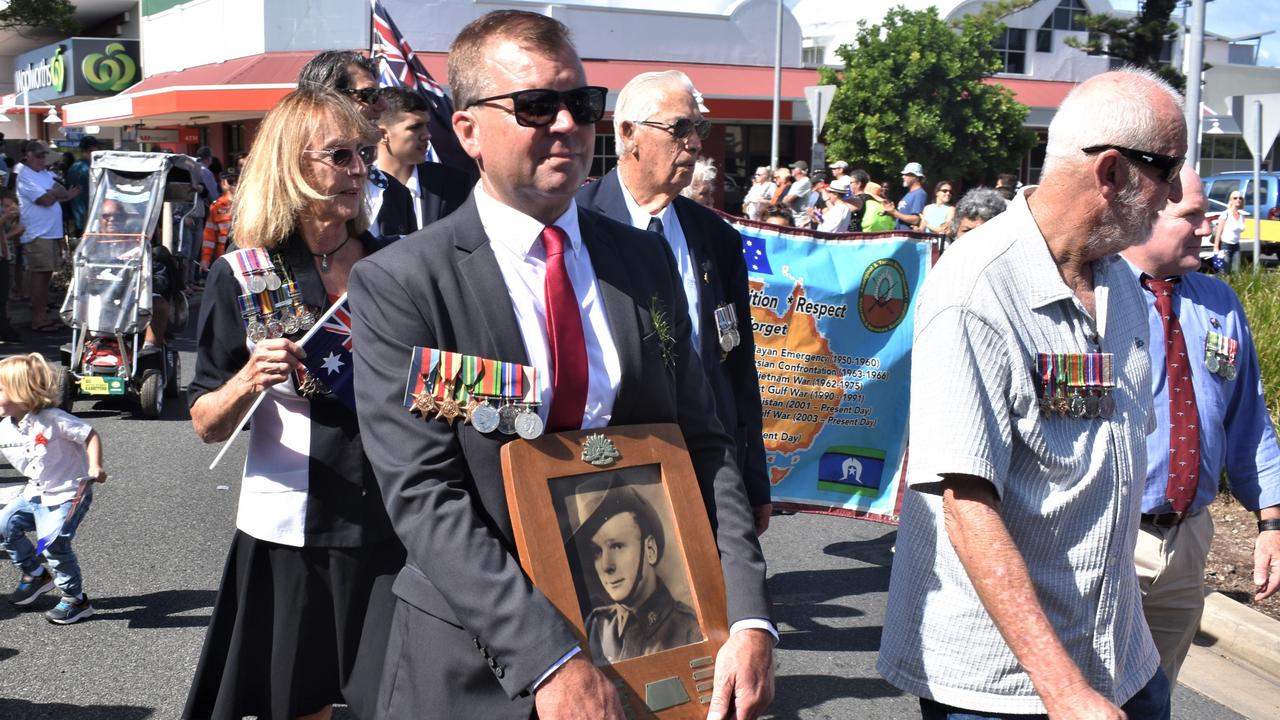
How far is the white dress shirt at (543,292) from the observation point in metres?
2.13

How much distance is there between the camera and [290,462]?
3156mm

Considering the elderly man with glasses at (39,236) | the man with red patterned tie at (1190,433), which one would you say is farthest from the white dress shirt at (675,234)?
the elderly man with glasses at (39,236)

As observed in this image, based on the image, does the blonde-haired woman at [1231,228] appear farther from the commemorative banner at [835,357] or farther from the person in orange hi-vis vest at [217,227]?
the commemorative banner at [835,357]

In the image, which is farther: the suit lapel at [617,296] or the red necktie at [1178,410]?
the red necktie at [1178,410]

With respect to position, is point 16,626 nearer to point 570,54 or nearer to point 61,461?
point 61,461

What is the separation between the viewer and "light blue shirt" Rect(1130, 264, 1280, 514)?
3.68 metres

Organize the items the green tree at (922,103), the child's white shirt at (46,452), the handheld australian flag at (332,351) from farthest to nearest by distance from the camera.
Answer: the green tree at (922,103) < the child's white shirt at (46,452) < the handheld australian flag at (332,351)

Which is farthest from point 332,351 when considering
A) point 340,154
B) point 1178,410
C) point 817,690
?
point 817,690

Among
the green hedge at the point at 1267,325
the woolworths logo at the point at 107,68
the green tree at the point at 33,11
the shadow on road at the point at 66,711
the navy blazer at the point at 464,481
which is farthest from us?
the woolworths logo at the point at 107,68

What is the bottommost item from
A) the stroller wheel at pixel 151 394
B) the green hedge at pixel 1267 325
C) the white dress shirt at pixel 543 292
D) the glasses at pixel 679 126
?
the stroller wheel at pixel 151 394

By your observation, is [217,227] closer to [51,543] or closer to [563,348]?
[51,543]

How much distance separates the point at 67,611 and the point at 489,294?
4.25 metres

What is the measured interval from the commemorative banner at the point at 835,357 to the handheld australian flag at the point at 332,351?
327 centimetres

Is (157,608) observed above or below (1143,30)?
below
